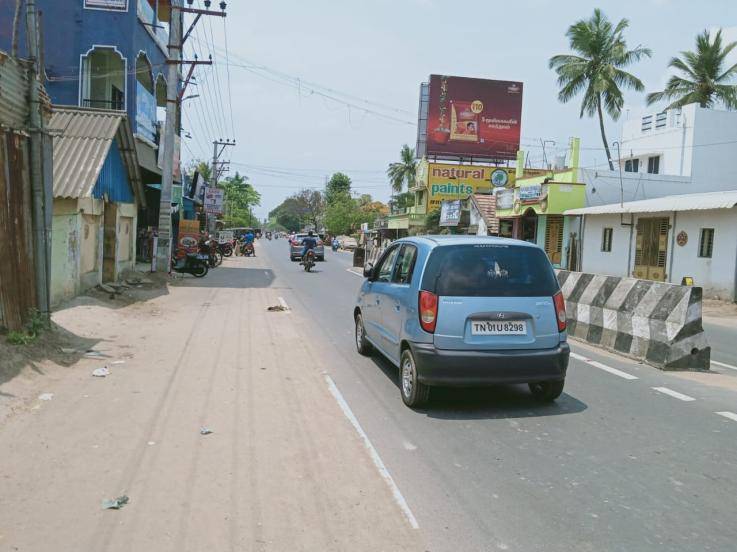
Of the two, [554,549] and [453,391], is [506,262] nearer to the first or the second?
[453,391]

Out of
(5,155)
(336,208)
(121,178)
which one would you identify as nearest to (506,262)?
(5,155)

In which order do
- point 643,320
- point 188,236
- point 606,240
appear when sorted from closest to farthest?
point 643,320
point 188,236
point 606,240

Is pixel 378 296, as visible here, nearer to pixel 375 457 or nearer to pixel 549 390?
pixel 549 390

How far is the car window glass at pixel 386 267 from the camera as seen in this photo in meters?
7.37

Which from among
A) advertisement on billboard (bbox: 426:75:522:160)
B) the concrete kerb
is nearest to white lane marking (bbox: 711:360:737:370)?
the concrete kerb

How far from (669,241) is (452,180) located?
31548 millimetres

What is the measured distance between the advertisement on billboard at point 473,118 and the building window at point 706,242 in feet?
105

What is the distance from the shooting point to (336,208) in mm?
93875

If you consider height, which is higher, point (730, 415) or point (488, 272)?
point (488, 272)

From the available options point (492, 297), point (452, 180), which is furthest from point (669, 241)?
point (452, 180)

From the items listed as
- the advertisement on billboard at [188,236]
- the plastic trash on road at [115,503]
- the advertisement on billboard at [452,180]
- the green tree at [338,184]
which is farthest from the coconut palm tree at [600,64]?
the green tree at [338,184]

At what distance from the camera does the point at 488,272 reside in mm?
5934

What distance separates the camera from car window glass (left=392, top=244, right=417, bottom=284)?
646 cm

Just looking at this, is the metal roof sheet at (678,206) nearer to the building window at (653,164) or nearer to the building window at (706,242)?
the building window at (706,242)
